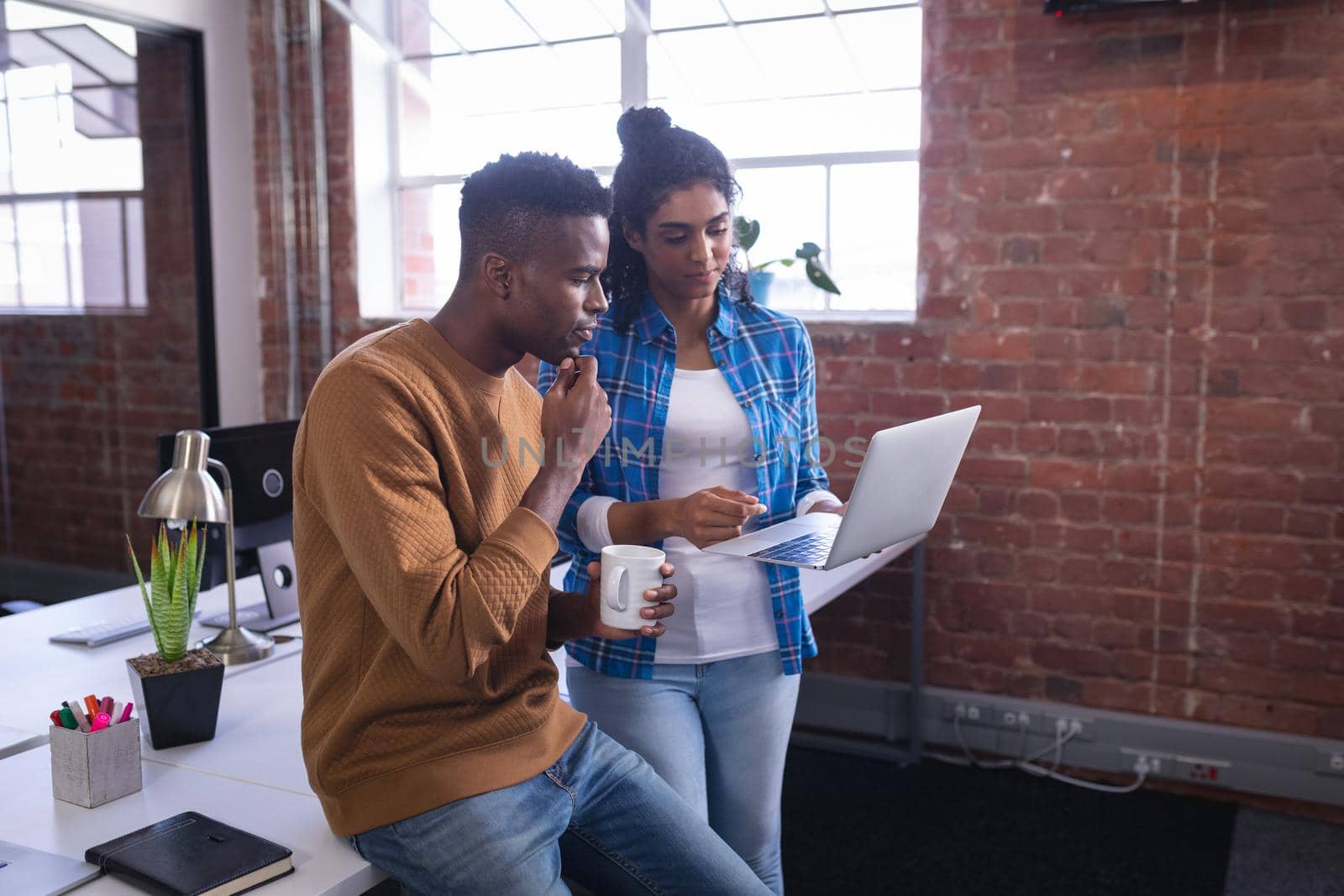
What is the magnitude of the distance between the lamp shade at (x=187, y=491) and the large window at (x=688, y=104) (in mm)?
1746

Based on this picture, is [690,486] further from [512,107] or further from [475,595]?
[512,107]

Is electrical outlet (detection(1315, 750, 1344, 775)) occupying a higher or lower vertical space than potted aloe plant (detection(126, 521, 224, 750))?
lower

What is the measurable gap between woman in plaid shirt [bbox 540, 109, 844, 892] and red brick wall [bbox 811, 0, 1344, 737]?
1.54m

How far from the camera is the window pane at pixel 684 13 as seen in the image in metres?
3.49

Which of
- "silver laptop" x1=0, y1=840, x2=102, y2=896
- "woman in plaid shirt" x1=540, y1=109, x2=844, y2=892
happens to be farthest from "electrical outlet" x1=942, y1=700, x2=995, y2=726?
"silver laptop" x1=0, y1=840, x2=102, y2=896

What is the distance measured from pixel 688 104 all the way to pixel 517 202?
8.25ft

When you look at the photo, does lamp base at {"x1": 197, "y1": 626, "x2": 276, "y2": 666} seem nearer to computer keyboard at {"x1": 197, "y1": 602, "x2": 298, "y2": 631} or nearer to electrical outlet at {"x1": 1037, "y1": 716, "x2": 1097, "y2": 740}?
computer keyboard at {"x1": 197, "y1": 602, "x2": 298, "y2": 631}

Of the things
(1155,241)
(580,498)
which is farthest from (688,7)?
(580,498)

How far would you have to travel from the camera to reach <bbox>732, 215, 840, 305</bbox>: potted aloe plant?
3.01m

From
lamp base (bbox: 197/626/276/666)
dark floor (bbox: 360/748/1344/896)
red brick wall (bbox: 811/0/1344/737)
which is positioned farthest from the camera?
red brick wall (bbox: 811/0/1344/737)

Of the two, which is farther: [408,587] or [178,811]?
[178,811]

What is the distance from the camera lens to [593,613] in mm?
1353

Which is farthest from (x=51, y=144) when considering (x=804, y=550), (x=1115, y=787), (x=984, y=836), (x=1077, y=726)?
(x=1115, y=787)

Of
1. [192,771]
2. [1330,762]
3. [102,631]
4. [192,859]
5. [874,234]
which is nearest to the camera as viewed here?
[192,859]
